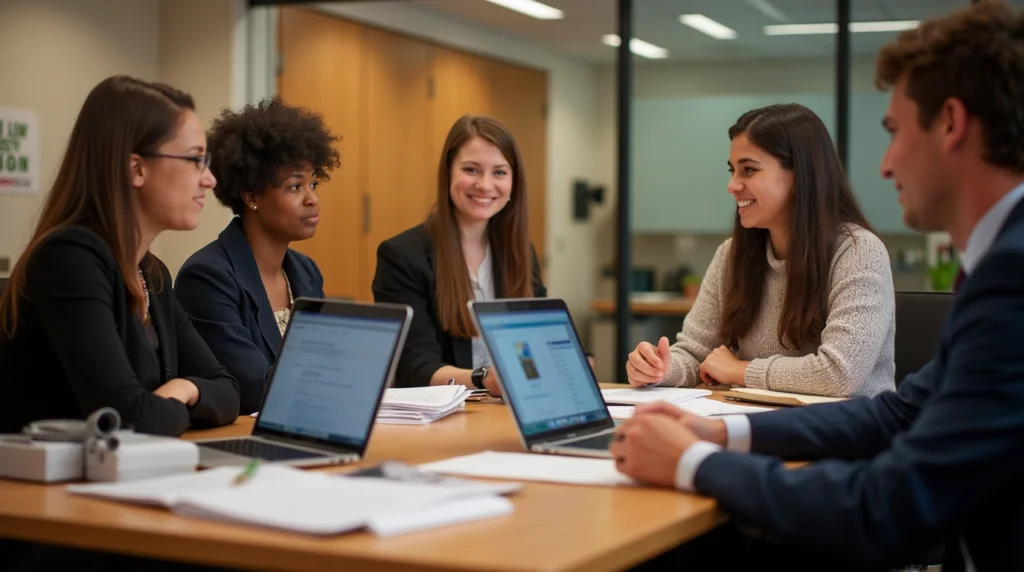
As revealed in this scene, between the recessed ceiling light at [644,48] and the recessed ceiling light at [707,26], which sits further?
the recessed ceiling light at [644,48]

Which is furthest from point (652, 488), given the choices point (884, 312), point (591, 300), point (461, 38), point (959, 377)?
point (591, 300)

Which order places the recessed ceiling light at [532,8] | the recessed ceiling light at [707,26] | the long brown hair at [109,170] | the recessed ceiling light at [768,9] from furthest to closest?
1. the recessed ceiling light at [532,8]
2. the recessed ceiling light at [707,26]
3. the recessed ceiling light at [768,9]
4. the long brown hair at [109,170]

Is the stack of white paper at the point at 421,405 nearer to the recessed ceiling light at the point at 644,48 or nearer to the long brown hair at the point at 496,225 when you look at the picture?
the long brown hair at the point at 496,225

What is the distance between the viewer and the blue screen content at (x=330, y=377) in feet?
5.76

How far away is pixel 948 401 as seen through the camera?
1.37 meters

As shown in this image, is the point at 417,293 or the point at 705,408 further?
the point at 417,293

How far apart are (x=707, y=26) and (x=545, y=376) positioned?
5.24m

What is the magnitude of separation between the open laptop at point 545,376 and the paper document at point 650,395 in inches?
14.6

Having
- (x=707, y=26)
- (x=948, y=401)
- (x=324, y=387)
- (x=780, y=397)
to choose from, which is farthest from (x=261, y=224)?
(x=707, y=26)

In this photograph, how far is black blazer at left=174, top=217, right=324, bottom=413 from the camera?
250 centimetres

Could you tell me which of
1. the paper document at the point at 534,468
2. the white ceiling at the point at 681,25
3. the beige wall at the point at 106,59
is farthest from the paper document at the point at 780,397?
the beige wall at the point at 106,59

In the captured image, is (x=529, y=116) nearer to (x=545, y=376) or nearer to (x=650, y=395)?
(x=650, y=395)

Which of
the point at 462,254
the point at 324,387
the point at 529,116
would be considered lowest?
the point at 324,387

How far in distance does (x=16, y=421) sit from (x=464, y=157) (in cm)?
173
